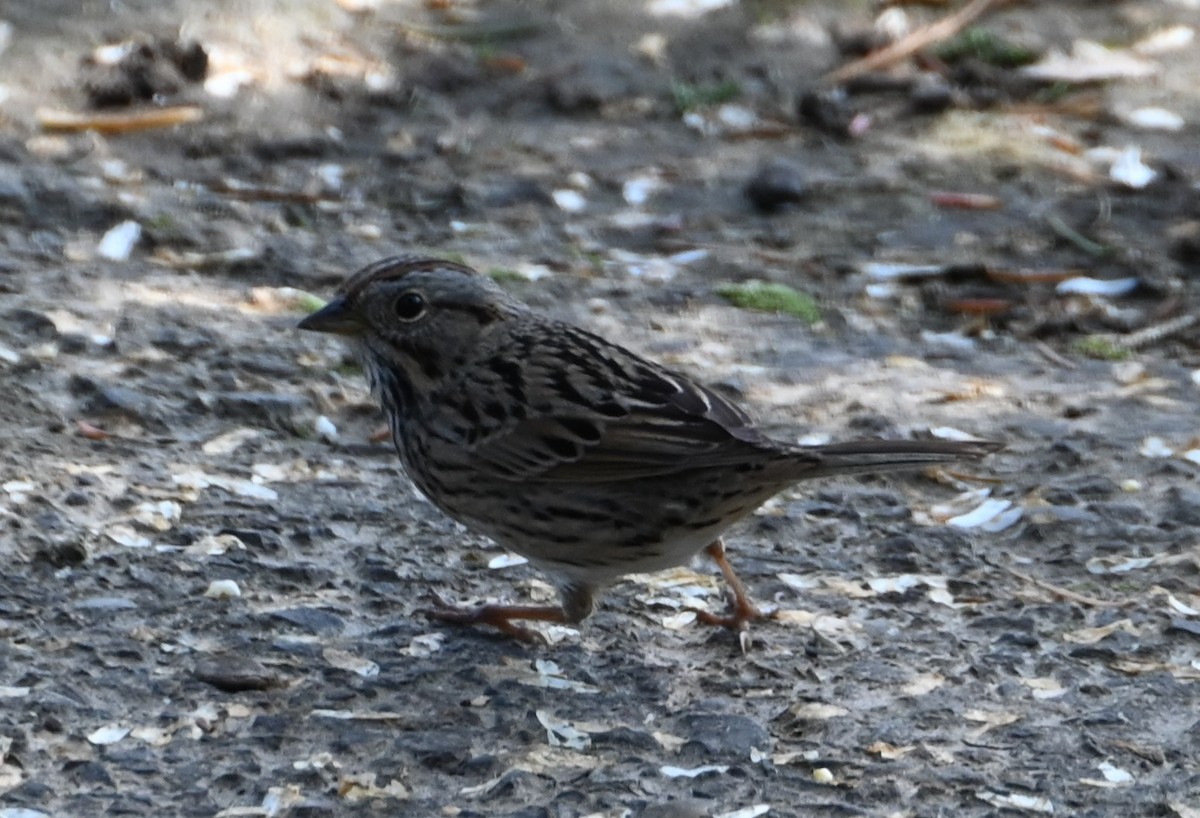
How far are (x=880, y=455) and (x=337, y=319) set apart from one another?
4.37 feet

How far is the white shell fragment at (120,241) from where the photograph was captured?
6.14 metres

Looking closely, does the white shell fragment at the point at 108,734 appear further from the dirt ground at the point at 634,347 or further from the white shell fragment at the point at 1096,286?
the white shell fragment at the point at 1096,286

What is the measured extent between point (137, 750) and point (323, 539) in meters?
1.04

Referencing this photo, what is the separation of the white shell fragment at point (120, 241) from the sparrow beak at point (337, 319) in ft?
6.42

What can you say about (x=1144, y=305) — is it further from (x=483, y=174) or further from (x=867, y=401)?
(x=483, y=174)

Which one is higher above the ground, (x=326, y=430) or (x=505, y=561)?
(x=326, y=430)

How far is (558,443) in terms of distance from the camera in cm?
422

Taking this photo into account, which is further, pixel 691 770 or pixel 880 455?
pixel 880 455

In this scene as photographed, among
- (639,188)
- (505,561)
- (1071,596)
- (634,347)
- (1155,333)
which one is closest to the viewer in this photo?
(1071,596)

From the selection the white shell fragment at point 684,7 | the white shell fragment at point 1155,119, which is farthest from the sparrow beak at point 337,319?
the white shell fragment at point 684,7

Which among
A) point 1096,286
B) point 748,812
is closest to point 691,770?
point 748,812

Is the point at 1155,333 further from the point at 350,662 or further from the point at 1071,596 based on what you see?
the point at 350,662

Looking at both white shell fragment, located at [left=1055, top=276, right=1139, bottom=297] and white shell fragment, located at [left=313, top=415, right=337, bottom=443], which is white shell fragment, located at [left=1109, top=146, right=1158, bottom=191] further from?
white shell fragment, located at [left=313, top=415, right=337, bottom=443]

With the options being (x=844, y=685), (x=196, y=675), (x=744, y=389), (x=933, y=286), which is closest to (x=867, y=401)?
(x=744, y=389)
